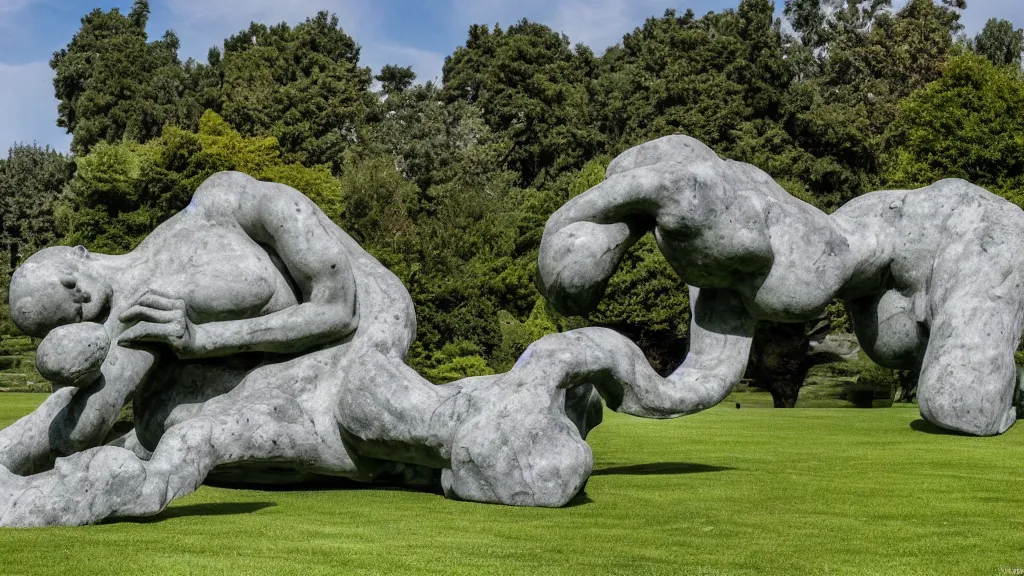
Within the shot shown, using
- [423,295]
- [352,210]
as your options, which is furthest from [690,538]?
[352,210]

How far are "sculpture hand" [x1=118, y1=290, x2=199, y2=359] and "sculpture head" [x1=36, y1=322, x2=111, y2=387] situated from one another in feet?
0.78

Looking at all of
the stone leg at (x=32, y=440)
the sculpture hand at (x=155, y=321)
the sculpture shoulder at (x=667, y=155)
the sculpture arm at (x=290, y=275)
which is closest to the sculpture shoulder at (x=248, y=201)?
the sculpture arm at (x=290, y=275)

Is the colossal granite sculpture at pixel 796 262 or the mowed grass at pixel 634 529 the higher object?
the colossal granite sculpture at pixel 796 262

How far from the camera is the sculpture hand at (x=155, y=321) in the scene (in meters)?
6.34

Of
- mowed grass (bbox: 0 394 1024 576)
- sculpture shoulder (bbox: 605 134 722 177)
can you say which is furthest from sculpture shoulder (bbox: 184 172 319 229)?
sculpture shoulder (bbox: 605 134 722 177)

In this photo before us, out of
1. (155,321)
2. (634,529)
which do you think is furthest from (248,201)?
(634,529)

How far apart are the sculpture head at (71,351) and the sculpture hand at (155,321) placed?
24cm

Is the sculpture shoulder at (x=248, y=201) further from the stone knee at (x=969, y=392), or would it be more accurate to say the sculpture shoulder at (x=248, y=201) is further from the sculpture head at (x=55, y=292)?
the stone knee at (x=969, y=392)

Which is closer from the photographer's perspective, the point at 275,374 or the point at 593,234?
the point at 593,234

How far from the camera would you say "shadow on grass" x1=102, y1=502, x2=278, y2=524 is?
5.34 metres

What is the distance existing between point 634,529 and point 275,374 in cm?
261

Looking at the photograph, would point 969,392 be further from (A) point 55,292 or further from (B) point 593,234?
(A) point 55,292

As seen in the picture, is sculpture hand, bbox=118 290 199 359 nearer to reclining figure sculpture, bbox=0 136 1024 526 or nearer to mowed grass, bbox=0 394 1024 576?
reclining figure sculpture, bbox=0 136 1024 526

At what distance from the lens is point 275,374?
686 cm
